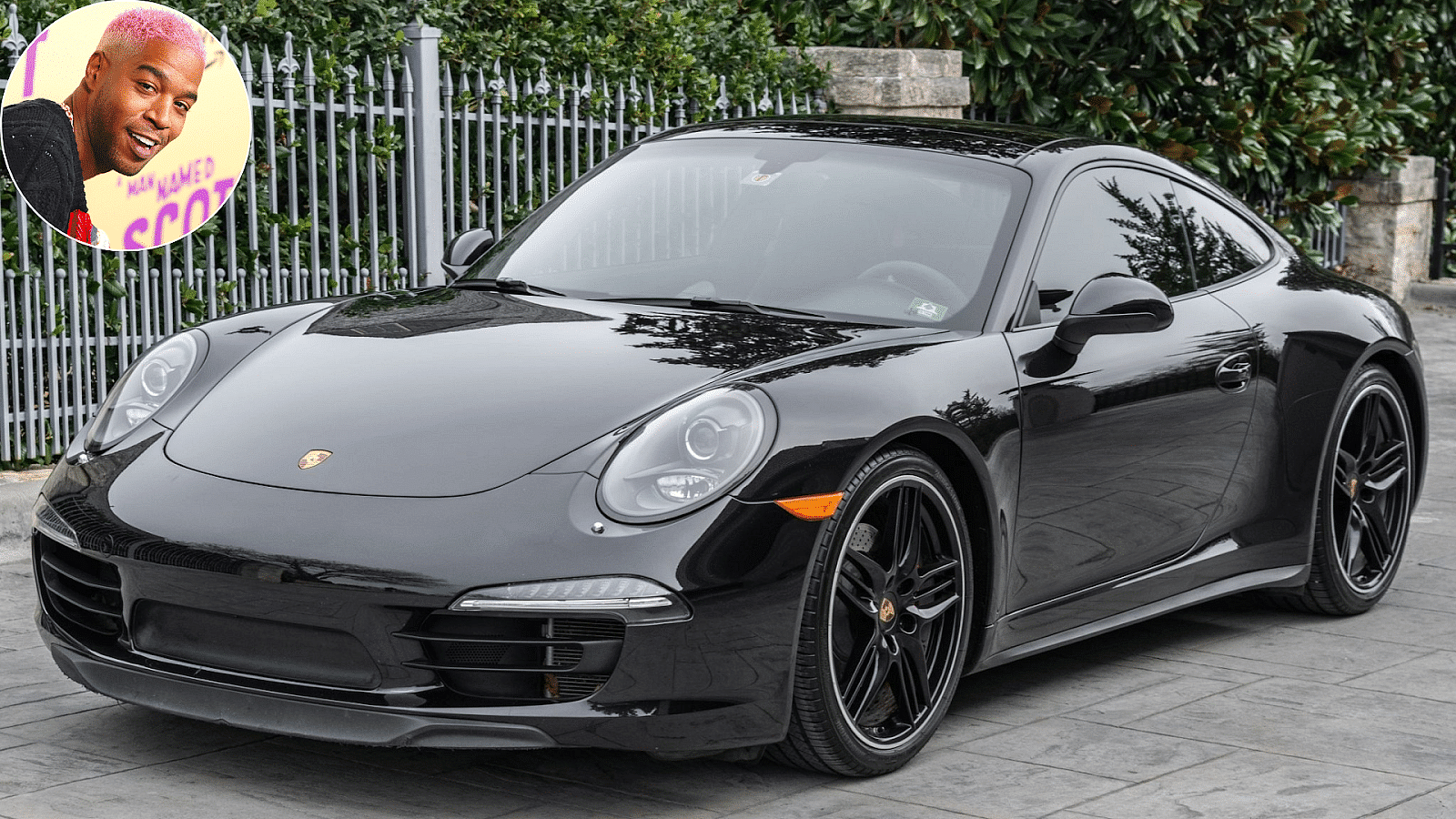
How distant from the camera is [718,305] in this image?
4.66m

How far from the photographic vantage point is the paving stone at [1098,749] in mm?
4344

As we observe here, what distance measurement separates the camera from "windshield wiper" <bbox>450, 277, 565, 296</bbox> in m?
4.95

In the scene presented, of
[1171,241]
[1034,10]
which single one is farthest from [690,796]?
[1034,10]

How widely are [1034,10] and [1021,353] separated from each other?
8.29m

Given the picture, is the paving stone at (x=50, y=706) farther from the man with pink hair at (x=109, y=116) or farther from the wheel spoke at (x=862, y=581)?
the man with pink hair at (x=109, y=116)

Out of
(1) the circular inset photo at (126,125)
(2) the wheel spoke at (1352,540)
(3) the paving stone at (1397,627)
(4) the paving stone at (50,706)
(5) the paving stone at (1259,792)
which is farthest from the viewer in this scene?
(1) the circular inset photo at (126,125)

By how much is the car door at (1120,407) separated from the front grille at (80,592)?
2012 mm

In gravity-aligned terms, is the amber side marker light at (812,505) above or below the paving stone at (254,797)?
above

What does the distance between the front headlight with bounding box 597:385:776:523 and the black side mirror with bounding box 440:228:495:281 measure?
1.71 m

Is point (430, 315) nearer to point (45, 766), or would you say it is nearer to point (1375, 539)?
point (45, 766)

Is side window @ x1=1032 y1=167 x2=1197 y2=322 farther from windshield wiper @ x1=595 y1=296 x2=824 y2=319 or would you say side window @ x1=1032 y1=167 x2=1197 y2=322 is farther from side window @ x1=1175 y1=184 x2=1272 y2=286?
windshield wiper @ x1=595 y1=296 x2=824 y2=319

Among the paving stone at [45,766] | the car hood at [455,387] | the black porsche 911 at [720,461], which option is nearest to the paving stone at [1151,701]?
the black porsche 911 at [720,461]

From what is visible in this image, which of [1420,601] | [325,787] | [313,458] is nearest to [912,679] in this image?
[325,787]

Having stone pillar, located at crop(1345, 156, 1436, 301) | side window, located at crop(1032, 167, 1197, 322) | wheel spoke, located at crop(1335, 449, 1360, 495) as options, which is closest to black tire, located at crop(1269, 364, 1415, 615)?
wheel spoke, located at crop(1335, 449, 1360, 495)
